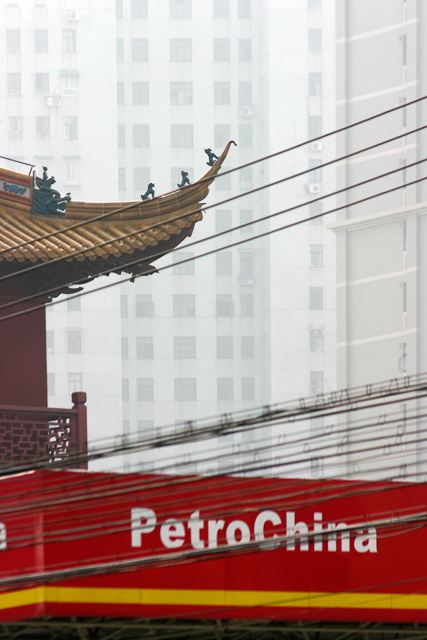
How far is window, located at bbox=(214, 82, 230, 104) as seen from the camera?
4544cm

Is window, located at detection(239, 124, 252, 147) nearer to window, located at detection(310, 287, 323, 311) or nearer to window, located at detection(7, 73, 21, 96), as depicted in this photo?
window, located at detection(310, 287, 323, 311)

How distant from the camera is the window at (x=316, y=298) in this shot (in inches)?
1682

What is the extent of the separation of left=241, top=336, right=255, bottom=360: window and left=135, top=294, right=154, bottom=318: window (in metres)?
4.91

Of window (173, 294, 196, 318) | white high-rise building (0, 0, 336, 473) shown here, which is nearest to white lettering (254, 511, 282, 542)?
white high-rise building (0, 0, 336, 473)

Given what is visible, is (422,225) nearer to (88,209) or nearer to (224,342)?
(224,342)

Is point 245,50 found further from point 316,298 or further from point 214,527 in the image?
point 214,527

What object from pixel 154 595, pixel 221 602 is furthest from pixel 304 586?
pixel 154 595

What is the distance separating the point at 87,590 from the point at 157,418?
34344mm

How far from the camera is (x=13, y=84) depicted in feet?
147

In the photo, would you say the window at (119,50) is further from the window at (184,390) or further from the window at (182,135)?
the window at (184,390)

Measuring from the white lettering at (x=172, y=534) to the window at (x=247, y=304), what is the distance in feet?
117

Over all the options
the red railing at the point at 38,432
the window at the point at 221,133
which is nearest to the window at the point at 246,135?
the window at the point at 221,133

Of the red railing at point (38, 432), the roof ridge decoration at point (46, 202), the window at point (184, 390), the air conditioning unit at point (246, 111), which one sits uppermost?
the air conditioning unit at point (246, 111)

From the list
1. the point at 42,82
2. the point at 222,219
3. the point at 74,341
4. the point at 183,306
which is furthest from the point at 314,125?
the point at 74,341
